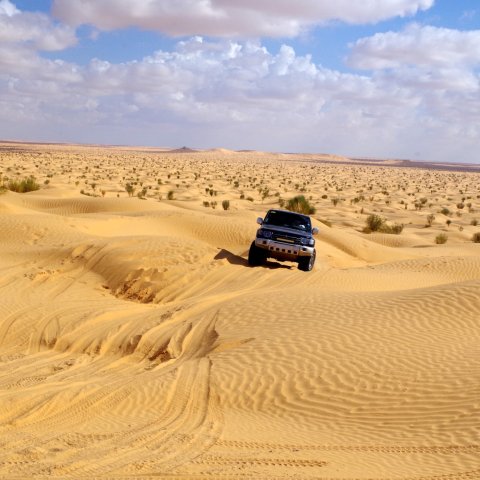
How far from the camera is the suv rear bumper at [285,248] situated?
1568 centimetres

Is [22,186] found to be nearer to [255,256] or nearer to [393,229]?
[393,229]

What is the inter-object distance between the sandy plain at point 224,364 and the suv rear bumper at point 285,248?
0.48m

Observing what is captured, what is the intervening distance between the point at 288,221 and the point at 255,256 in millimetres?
1292

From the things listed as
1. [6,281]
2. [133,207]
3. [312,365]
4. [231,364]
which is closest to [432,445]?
[312,365]

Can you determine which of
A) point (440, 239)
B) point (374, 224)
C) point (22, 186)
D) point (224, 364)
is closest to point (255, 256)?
point (224, 364)

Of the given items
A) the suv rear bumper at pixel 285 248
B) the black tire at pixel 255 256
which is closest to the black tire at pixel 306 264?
the suv rear bumper at pixel 285 248

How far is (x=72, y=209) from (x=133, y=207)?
8.60 feet

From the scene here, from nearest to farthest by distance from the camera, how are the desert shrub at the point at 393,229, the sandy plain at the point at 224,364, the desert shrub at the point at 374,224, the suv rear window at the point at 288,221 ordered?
the sandy plain at the point at 224,364 → the suv rear window at the point at 288,221 → the desert shrub at the point at 393,229 → the desert shrub at the point at 374,224

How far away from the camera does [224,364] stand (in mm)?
9031

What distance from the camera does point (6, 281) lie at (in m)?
14.3

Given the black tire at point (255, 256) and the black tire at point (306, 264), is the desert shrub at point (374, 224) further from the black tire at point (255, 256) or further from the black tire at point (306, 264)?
the black tire at point (255, 256)

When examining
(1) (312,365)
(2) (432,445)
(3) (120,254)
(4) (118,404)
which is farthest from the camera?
(3) (120,254)

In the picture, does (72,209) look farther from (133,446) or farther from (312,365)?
(133,446)

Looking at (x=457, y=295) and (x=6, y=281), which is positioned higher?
(x=457, y=295)
